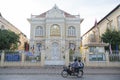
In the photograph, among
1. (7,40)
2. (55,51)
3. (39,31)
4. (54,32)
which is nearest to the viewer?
(7,40)

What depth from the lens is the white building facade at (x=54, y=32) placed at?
3556 centimetres

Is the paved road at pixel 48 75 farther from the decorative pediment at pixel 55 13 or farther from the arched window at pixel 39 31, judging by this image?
the decorative pediment at pixel 55 13

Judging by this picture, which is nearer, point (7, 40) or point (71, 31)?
point (7, 40)

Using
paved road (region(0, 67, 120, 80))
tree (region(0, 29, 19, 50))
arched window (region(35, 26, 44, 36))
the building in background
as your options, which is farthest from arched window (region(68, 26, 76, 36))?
paved road (region(0, 67, 120, 80))

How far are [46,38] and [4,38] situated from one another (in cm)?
1047

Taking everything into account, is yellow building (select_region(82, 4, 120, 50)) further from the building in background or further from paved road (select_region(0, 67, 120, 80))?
paved road (select_region(0, 67, 120, 80))

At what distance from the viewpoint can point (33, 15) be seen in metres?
38.1

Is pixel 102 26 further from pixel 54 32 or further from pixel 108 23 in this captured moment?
pixel 54 32

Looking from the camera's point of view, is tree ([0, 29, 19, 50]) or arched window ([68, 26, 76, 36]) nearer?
tree ([0, 29, 19, 50])

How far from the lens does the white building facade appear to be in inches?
1400

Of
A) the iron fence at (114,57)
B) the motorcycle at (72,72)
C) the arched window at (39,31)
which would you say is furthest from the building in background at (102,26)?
the motorcycle at (72,72)

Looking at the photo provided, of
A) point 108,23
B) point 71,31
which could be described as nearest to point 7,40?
point 71,31

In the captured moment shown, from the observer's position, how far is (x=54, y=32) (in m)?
36.3

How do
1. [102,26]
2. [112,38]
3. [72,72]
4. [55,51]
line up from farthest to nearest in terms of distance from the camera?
[102,26] < [55,51] < [112,38] < [72,72]
